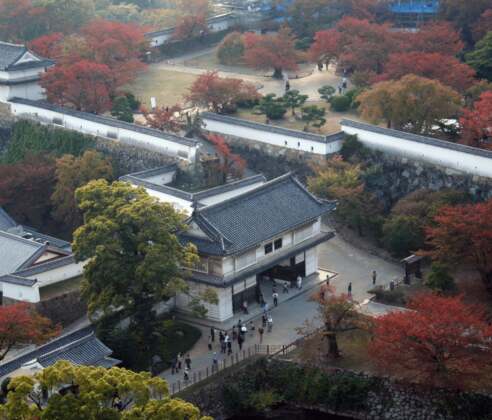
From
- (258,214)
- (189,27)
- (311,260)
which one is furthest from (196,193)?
(189,27)

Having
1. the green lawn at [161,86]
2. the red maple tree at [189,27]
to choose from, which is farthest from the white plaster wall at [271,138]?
the red maple tree at [189,27]

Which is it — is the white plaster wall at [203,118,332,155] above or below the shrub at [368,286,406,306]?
above

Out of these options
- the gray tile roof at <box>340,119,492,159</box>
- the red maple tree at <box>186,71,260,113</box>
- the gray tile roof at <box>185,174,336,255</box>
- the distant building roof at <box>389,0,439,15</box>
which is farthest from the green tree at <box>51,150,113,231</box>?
the distant building roof at <box>389,0,439,15</box>

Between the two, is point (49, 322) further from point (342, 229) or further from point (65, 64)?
point (65, 64)

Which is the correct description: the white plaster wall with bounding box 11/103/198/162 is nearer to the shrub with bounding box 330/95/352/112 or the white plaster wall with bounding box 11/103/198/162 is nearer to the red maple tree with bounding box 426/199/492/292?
the shrub with bounding box 330/95/352/112

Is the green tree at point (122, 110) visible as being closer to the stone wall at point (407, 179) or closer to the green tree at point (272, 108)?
the green tree at point (272, 108)

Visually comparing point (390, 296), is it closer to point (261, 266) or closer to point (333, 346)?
point (333, 346)

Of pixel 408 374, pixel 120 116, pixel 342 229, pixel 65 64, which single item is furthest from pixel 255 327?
pixel 65 64
